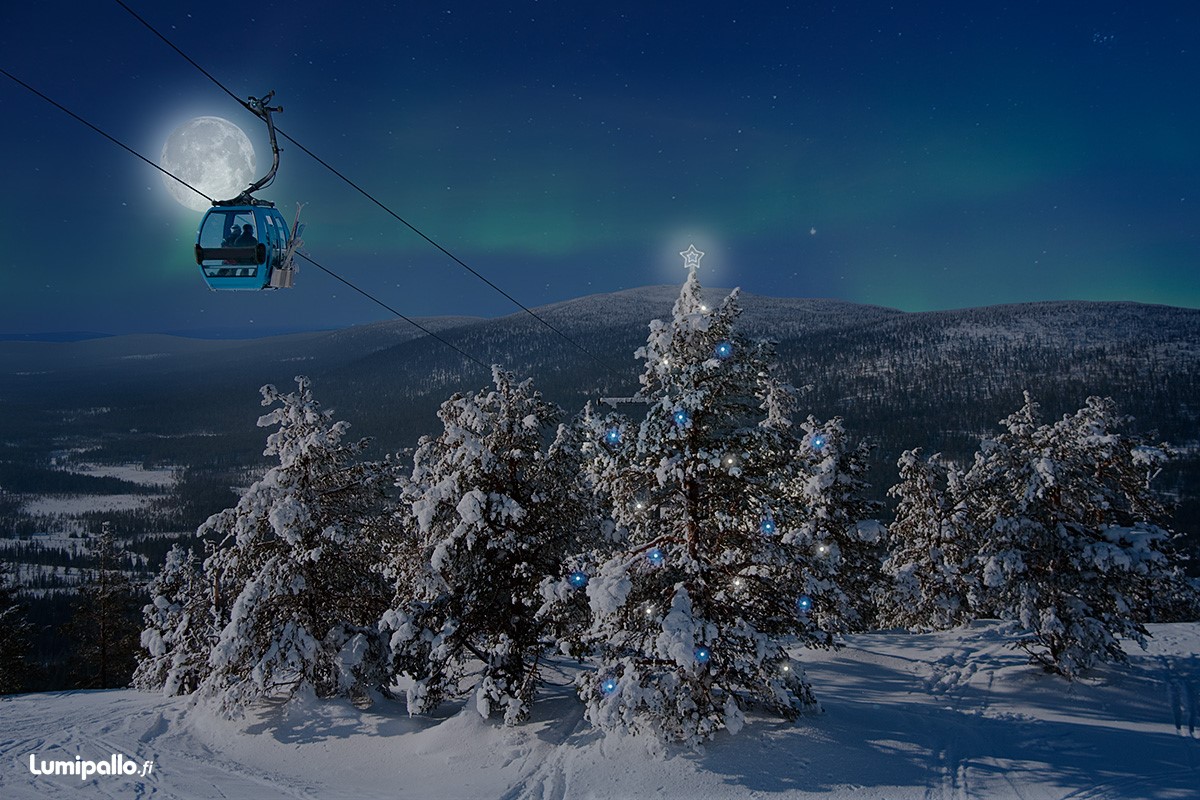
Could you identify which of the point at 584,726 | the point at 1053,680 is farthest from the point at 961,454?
the point at 584,726

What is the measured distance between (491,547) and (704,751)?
6508mm

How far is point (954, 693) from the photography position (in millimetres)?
18984

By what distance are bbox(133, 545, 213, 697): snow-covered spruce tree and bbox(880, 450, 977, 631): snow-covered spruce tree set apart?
25.2 meters

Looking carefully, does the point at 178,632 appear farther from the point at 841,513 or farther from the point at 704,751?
the point at 841,513

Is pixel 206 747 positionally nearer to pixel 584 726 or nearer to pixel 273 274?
pixel 584 726

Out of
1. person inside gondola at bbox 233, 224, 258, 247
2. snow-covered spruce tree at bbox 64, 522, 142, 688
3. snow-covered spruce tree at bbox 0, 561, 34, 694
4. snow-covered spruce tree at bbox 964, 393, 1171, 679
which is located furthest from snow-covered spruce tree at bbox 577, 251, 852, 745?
snow-covered spruce tree at bbox 0, 561, 34, 694

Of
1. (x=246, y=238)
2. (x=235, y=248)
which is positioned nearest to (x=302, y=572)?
(x=235, y=248)

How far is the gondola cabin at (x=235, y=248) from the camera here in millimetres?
11250

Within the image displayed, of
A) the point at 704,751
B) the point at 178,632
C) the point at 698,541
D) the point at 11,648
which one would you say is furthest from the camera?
the point at 11,648

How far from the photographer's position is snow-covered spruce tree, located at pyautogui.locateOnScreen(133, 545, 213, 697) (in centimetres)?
1952

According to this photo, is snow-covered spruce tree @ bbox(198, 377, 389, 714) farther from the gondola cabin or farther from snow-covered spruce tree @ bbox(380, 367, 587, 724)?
the gondola cabin

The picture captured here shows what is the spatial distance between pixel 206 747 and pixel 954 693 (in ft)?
67.8

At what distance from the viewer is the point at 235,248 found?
11289mm

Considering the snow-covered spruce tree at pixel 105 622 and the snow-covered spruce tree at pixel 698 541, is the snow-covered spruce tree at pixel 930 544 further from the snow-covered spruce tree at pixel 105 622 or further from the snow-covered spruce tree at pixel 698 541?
the snow-covered spruce tree at pixel 105 622
